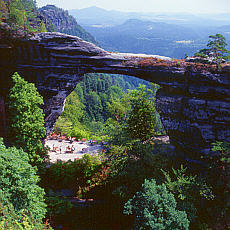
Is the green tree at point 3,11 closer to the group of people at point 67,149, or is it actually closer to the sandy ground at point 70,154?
the sandy ground at point 70,154

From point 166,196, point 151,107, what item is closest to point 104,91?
point 151,107

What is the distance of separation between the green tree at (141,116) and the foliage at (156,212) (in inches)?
288

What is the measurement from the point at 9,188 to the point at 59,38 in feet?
43.5

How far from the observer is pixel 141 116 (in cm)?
1933

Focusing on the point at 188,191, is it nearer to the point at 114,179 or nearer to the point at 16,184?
the point at 114,179

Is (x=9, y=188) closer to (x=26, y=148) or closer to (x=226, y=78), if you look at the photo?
(x=26, y=148)

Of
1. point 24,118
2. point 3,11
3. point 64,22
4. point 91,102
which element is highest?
point 64,22

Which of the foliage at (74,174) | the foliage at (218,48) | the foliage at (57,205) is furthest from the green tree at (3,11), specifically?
the foliage at (218,48)

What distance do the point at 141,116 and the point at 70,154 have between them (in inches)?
434

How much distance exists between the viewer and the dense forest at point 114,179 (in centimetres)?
1221

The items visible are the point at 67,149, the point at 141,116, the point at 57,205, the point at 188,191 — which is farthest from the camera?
the point at 67,149

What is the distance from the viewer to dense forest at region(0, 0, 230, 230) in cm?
1221

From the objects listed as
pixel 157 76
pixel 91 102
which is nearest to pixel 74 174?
pixel 157 76

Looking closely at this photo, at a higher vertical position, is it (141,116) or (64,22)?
(64,22)
